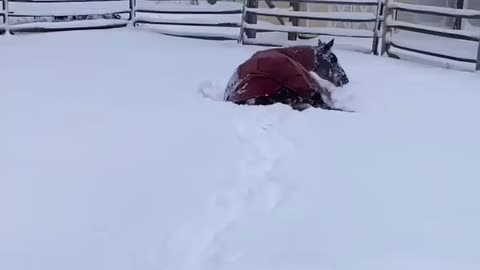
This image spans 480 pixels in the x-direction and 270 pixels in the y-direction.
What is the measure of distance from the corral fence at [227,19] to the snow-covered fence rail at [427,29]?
1 centimetres

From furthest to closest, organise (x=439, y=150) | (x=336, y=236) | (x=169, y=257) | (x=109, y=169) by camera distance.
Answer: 1. (x=439, y=150)
2. (x=109, y=169)
3. (x=336, y=236)
4. (x=169, y=257)

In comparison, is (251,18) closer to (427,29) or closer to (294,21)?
(294,21)

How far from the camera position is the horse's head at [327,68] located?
624 cm

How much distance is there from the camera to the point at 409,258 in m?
2.86

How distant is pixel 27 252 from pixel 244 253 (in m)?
0.82

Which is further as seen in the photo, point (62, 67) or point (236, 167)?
point (62, 67)

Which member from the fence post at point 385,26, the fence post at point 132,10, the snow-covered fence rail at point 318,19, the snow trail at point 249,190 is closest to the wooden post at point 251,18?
the snow-covered fence rail at point 318,19

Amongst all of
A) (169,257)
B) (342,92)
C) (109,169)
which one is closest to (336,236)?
(169,257)

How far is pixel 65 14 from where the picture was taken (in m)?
9.84

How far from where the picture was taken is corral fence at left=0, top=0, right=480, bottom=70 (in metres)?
8.57

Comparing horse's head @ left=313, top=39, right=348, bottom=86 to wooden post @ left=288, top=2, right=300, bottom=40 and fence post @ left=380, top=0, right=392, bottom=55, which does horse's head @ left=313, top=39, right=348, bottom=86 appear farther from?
wooden post @ left=288, top=2, right=300, bottom=40

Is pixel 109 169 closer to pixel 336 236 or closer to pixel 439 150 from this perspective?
pixel 336 236

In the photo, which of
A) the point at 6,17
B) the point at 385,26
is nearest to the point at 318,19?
the point at 385,26

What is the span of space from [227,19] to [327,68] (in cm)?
382
